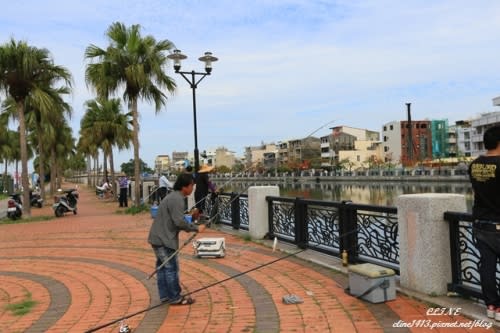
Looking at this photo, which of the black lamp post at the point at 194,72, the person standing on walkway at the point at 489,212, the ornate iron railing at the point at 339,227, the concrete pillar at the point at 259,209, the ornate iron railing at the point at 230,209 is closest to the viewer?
the person standing on walkway at the point at 489,212

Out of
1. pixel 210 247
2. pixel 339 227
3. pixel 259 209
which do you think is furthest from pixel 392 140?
pixel 339 227

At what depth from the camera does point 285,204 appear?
9297 mm

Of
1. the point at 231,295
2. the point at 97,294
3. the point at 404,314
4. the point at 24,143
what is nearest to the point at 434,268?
the point at 404,314

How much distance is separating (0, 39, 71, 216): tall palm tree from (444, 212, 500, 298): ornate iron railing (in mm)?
14998

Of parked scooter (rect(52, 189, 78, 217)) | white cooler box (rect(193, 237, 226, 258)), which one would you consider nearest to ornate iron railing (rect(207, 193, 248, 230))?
white cooler box (rect(193, 237, 226, 258))

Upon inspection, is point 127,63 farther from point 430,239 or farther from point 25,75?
point 430,239

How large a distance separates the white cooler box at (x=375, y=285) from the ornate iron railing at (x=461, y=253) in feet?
2.15

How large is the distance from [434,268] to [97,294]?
A: 4.09m

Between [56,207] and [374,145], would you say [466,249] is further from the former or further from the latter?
[374,145]

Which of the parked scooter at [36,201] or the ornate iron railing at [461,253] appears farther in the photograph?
the parked scooter at [36,201]

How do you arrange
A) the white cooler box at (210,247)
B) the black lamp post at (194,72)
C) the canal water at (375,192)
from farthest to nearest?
the canal water at (375,192) → the black lamp post at (194,72) → the white cooler box at (210,247)

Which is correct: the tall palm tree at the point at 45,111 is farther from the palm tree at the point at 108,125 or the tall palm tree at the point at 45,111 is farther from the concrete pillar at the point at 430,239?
the concrete pillar at the point at 430,239

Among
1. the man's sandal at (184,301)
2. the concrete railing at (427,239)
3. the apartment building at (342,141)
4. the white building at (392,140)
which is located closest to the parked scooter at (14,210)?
the man's sandal at (184,301)

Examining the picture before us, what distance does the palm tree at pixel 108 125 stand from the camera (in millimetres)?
30984
